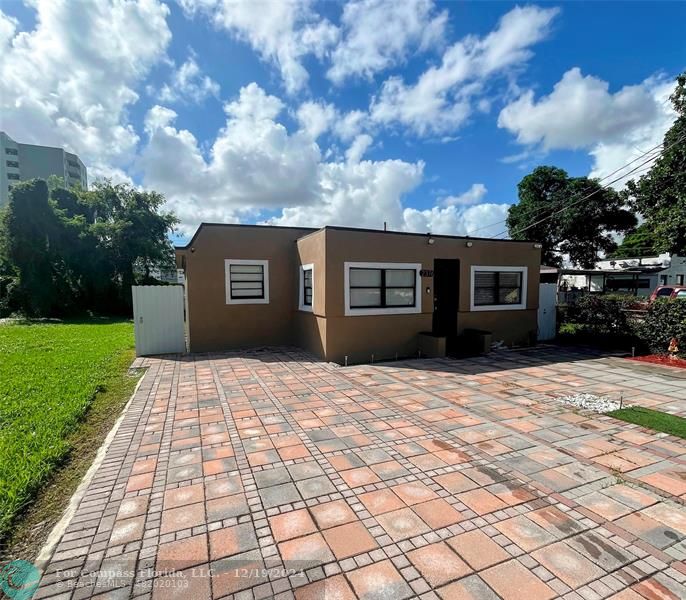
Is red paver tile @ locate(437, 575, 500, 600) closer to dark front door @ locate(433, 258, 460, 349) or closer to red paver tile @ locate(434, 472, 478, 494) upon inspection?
red paver tile @ locate(434, 472, 478, 494)

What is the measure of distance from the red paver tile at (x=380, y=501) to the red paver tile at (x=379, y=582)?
0.56 metres

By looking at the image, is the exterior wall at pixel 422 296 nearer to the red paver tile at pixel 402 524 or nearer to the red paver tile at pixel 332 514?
the red paver tile at pixel 332 514

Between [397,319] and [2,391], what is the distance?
26.3 feet

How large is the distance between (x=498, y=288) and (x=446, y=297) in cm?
177

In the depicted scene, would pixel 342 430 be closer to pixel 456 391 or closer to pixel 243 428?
pixel 243 428

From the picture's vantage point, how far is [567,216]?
26.4m

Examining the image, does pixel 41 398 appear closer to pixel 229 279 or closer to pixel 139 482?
pixel 139 482

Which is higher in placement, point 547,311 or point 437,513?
point 547,311

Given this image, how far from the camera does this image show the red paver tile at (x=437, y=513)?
104 inches

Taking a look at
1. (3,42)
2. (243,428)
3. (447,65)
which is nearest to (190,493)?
(243,428)

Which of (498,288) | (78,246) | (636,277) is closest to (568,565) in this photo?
(498,288)

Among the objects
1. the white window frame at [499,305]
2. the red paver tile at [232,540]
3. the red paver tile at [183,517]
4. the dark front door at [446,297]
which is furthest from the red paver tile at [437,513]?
the white window frame at [499,305]

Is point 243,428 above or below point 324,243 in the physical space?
below

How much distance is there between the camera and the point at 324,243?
8.04m
